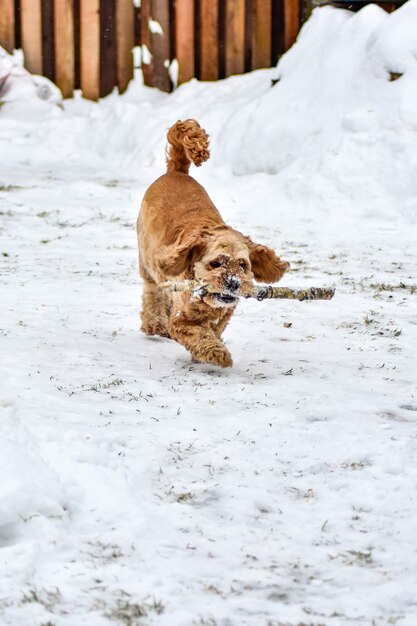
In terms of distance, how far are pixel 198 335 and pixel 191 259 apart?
400 millimetres

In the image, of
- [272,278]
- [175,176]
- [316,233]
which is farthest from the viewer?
[316,233]

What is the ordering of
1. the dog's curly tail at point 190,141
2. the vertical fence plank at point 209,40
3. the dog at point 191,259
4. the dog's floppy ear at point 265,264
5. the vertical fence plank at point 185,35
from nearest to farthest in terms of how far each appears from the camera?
1. the dog at point 191,259
2. the dog's floppy ear at point 265,264
3. the dog's curly tail at point 190,141
4. the vertical fence plank at point 209,40
5. the vertical fence plank at point 185,35

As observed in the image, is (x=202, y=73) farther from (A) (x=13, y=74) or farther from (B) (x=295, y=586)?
(B) (x=295, y=586)

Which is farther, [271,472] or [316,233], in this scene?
[316,233]

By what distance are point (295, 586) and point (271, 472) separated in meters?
0.78

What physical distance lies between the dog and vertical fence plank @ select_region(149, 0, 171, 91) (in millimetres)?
6656

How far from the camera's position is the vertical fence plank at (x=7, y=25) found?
39.4ft

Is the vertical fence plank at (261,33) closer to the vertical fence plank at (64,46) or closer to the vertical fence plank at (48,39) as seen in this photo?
the vertical fence plank at (64,46)

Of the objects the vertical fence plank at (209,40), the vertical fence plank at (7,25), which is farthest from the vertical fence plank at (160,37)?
the vertical fence plank at (7,25)

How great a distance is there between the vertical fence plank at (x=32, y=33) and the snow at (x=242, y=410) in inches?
Result: 135

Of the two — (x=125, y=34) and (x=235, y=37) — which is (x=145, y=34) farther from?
(x=235, y=37)

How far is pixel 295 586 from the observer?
236 cm

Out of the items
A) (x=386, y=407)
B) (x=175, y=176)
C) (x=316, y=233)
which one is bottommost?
(x=316, y=233)

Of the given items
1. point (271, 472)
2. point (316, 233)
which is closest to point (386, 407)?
point (271, 472)
